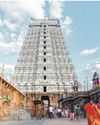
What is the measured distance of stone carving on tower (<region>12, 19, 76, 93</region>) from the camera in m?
77.6

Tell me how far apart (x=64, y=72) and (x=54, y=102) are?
30.4ft

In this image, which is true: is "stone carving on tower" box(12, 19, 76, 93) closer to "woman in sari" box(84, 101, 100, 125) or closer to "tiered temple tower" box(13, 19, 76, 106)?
"tiered temple tower" box(13, 19, 76, 106)

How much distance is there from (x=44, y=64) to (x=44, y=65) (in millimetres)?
332

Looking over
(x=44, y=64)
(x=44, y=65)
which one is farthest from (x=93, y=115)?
(x=44, y=64)

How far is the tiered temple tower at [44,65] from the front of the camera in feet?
254

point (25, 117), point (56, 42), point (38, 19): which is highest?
point (38, 19)

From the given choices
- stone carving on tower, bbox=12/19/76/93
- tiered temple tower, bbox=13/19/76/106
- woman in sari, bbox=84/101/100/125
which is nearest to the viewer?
woman in sari, bbox=84/101/100/125

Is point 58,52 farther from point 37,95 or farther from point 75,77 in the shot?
point 37,95

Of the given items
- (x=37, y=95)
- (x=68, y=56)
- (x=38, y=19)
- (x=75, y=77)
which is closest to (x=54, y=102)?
(x=37, y=95)

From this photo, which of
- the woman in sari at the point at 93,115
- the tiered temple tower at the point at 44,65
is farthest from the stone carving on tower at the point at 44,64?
the woman in sari at the point at 93,115

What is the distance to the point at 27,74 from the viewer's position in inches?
3150

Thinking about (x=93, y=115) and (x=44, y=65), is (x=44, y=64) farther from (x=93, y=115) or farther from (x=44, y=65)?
(x=93, y=115)

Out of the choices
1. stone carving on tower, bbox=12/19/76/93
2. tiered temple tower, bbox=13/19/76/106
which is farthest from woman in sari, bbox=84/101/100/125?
stone carving on tower, bbox=12/19/76/93

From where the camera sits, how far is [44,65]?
80.8 m
